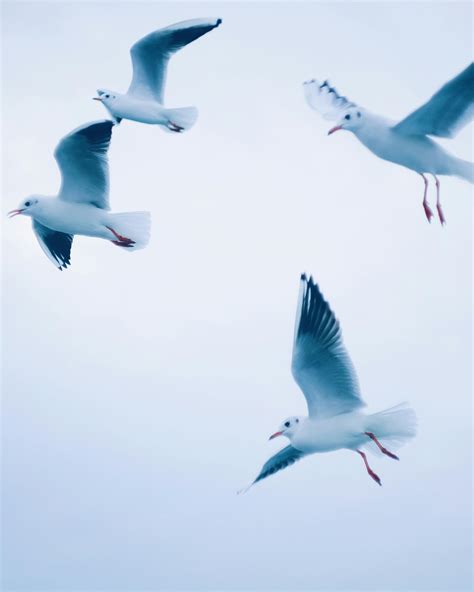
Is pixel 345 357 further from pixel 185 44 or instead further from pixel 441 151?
pixel 185 44

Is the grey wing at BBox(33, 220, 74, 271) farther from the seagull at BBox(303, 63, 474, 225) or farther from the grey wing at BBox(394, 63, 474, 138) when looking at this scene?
the grey wing at BBox(394, 63, 474, 138)

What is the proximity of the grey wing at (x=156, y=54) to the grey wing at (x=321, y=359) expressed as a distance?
247cm

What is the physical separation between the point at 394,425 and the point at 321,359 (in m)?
0.56

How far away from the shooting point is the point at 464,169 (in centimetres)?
602

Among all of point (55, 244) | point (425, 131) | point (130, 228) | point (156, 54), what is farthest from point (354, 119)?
point (55, 244)

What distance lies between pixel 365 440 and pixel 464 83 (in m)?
2.13

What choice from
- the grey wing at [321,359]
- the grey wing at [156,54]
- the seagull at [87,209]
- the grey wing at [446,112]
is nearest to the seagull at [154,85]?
the grey wing at [156,54]

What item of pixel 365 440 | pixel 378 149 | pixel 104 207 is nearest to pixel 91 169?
pixel 104 207

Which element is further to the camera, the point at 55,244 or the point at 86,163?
the point at 55,244

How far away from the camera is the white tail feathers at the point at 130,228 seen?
22.9 ft

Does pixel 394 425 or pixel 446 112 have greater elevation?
pixel 446 112

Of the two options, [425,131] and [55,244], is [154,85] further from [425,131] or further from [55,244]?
[425,131]

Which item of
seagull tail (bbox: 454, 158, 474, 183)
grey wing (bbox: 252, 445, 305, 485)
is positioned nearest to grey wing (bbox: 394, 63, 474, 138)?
seagull tail (bbox: 454, 158, 474, 183)

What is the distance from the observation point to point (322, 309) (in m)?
5.92
